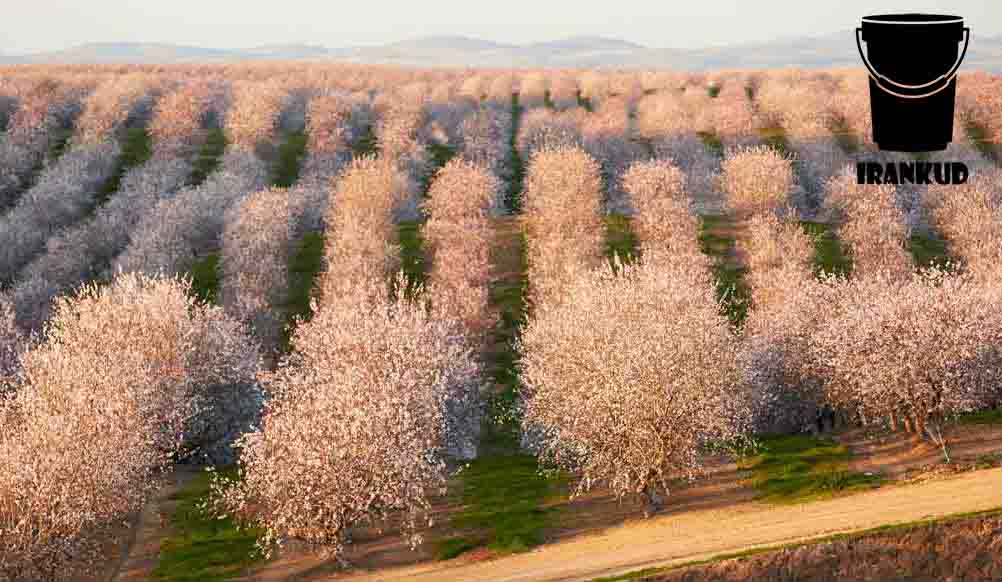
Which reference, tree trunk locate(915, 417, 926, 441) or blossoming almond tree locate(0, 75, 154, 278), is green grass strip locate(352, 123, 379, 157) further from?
Answer: tree trunk locate(915, 417, 926, 441)

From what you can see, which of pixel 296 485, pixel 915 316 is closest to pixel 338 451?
pixel 296 485

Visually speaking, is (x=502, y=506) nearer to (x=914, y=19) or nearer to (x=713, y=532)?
(x=713, y=532)

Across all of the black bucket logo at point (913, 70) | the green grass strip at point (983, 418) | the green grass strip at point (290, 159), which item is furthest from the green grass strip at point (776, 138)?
the black bucket logo at point (913, 70)

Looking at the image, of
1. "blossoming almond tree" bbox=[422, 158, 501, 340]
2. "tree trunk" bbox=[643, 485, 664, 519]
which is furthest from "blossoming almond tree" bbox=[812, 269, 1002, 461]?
"blossoming almond tree" bbox=[422, 158, 501, 340]

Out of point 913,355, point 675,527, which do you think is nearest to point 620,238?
point 913,355

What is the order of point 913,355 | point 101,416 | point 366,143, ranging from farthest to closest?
1. point 366,143
2. point 913,355
3. point 101,416

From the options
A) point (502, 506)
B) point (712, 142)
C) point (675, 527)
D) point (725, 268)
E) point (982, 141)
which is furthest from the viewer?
point (712, 142)
